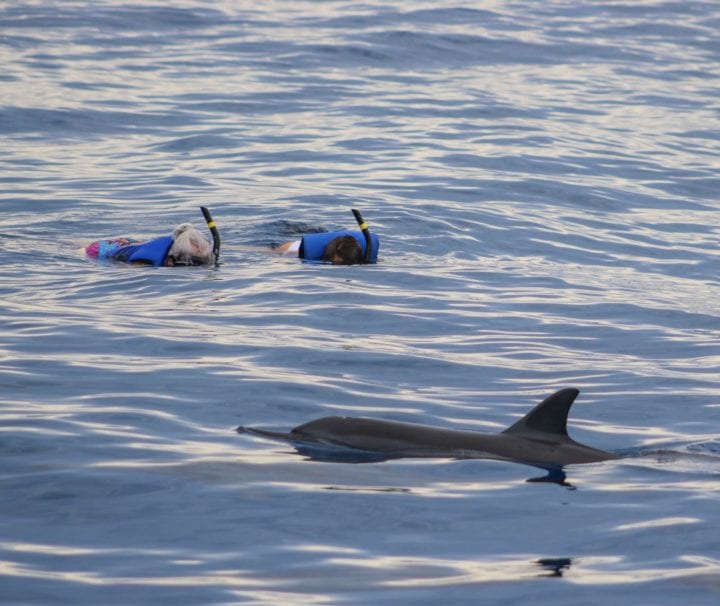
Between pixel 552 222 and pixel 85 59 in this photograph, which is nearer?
pixel 552 222

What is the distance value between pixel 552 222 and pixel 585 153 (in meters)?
4.72

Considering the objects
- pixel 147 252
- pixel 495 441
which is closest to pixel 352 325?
pixel 147 252

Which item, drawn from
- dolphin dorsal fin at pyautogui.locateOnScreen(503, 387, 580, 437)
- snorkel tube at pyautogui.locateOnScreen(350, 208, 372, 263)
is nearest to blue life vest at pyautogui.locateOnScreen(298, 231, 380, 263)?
snorkel tube at pyautogui.locateOnScreen(350, 208, 372, 263)

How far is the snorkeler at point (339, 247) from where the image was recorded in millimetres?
13531

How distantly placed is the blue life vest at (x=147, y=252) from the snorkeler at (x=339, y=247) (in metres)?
1.42

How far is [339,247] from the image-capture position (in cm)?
1360

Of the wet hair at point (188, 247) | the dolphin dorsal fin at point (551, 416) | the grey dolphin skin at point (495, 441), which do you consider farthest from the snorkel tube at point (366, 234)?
the dolphin dorsal fin at point (551, 416)

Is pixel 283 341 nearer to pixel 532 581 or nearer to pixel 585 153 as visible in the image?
pixel 532 581

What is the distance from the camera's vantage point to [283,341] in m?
10.2

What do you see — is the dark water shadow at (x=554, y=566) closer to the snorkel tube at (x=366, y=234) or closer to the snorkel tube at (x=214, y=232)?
the snorkel tube at (x=366, y=234)

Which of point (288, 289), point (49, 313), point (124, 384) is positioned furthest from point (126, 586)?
point (288, 289)

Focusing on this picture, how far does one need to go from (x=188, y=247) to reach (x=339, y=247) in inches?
65.4

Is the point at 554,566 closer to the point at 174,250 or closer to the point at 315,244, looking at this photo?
the point at 174,250

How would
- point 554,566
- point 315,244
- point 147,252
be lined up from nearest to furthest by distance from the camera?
point 554,566 → point 147,252 → point 315,244
